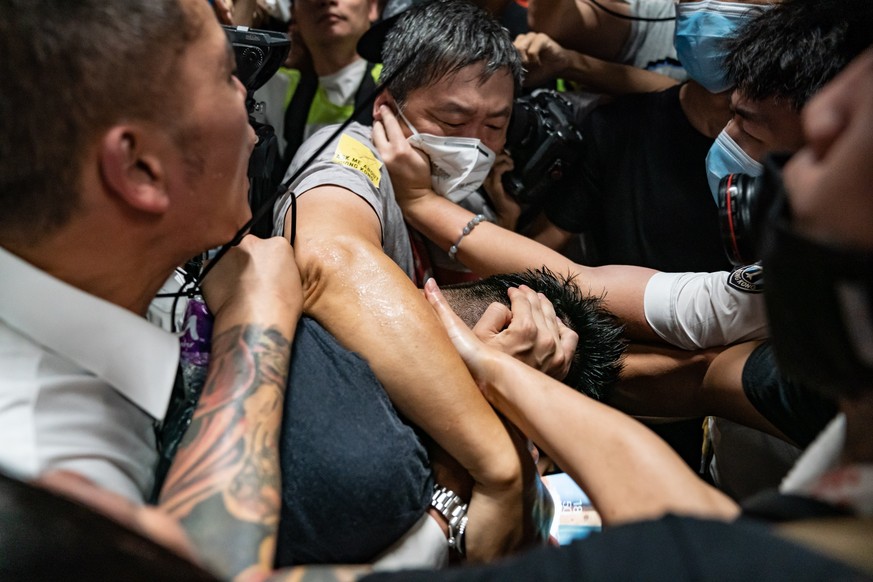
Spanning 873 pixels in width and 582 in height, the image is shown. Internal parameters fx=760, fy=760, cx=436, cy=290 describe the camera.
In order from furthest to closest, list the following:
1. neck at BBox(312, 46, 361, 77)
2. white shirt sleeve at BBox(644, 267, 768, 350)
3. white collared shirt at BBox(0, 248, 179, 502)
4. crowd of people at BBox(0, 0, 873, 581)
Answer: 1. neck at BBox(312, 46, 361, 77)
2. white shirt sleeve at BBox(644, 267, 768, 350)
3. white collared shirt at BBox(0, 248, 179, 502)
4. crowd of people at BBox(0, 0, 873, 581)

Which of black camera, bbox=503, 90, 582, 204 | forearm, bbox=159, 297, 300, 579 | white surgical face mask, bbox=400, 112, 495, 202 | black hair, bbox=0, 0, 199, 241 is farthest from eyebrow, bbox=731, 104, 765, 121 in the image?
black hair, bbox=0, 0, 199, 241

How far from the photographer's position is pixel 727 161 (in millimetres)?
1901

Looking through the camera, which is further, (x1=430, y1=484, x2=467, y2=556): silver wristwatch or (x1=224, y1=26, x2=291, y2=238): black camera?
(x1=224, y1=26, x2=291, y2=238): black camera

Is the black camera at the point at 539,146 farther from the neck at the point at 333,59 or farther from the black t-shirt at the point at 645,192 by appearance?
the neck at the point at 333,59

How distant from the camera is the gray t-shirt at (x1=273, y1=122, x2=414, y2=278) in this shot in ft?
5.70

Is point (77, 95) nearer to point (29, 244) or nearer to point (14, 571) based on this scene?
point (29, 244)

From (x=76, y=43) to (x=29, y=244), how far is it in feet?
0.92

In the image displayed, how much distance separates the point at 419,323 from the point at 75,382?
0.61 m

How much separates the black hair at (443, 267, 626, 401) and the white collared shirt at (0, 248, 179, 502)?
0.76 meters

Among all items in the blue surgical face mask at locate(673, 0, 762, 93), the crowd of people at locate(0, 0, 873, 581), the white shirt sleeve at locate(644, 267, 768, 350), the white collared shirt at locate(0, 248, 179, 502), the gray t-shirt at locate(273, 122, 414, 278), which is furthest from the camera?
the blue surgical face mask at locate(673, 0, 762, 93)

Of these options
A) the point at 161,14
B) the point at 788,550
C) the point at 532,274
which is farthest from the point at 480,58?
the point at 788,550

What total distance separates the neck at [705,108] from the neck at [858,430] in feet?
4.68

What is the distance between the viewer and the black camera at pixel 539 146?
215cm

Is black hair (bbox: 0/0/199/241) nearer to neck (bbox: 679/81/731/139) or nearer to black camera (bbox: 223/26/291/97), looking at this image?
black camera (bbox: 223/26/291/97)
